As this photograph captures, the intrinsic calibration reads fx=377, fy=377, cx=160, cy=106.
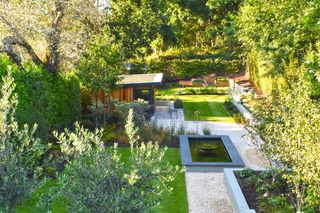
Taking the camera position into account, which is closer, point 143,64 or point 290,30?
point 290,30

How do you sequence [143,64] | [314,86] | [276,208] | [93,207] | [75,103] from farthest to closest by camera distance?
[143,64] → [75,103] → [314,86] → [276,208] → [93,207]

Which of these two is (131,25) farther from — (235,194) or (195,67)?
(235,194)

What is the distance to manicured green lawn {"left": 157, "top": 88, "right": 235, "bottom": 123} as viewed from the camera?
21641mm

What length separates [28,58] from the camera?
15078 millimetres

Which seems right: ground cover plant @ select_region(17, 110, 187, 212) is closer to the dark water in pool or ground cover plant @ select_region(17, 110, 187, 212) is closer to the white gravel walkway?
the white gravel walkway

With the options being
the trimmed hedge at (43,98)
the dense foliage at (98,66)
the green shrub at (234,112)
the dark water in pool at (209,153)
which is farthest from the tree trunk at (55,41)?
the green shrub at (234,112)

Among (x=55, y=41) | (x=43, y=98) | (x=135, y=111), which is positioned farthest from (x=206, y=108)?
(x=43, y=98)

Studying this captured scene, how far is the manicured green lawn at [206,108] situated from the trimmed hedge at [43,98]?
799 centimetres

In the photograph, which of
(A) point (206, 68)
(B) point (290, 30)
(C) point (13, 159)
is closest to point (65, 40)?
(B) point (290, 30)

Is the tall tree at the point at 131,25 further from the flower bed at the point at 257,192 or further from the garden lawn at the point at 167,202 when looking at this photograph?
the flower bed at the point at 257,192

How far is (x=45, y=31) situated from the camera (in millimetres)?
14812

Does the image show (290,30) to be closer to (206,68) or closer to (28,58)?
(28,58)

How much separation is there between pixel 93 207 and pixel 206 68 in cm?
3737

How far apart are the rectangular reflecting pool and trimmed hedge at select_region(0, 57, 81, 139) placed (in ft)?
14.9
